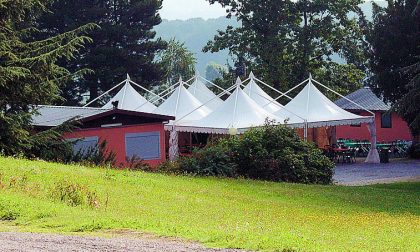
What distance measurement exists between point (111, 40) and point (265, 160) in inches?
1266

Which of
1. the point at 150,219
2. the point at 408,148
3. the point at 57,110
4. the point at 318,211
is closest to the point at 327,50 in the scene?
the point at 408,148

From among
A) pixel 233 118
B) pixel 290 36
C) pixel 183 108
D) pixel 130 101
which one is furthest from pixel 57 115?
pixel 290 36

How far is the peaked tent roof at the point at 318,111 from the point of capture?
3396 cm

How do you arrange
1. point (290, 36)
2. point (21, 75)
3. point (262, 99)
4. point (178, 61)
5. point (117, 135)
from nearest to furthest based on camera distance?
point (21, 75)
point (117, 135)
point (262, 99)
point (290, 36)
point (178, 61)

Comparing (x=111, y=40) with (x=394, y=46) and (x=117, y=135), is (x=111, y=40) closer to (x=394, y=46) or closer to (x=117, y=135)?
(x=394, y=46)

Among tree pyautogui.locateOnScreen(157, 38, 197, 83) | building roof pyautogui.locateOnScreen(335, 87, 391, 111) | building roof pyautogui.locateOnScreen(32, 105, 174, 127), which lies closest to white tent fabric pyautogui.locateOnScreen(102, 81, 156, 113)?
building roof pyautogui.locateOnScreen(32, 105, 174, 127)

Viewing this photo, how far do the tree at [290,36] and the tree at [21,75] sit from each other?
26.2m

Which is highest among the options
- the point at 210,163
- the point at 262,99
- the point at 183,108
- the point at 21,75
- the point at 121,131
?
the point at 262,99

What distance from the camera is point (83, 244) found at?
338 inches

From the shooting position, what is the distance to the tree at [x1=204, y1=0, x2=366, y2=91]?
47.6m

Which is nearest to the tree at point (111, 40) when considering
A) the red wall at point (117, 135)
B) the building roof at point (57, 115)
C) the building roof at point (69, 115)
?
the building roof at point (57, 115)

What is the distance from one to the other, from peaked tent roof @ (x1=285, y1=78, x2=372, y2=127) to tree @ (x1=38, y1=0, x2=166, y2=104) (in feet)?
66.1

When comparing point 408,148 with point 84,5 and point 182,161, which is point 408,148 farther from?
point 84,5

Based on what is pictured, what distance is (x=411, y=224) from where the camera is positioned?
1417 cm
